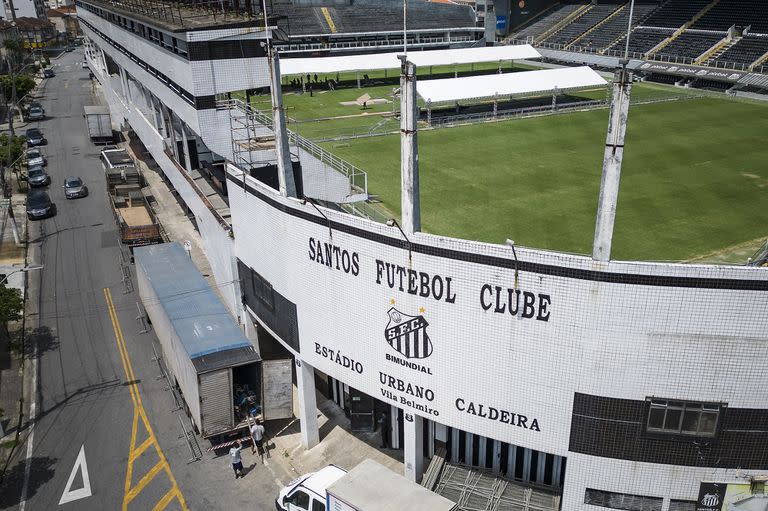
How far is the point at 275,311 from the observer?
19469 mm

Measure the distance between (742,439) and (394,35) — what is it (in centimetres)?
8345

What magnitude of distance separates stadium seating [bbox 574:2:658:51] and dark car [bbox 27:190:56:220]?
65244mm

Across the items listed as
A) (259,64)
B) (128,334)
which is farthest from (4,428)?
(259,64)

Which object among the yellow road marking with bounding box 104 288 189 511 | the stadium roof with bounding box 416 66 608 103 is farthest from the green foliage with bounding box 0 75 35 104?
the yellow road marking with bounding box 104 288 189 511

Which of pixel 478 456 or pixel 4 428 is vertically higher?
pixel 478 456

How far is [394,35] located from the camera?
288 feet

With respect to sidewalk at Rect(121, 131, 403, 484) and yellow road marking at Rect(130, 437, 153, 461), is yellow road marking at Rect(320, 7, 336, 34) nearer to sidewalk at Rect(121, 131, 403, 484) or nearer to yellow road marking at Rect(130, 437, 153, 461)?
sidewalk at Rect(121, 131, 403, 484)

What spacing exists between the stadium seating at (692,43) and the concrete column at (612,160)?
62.0 m

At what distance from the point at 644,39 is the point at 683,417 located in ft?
235

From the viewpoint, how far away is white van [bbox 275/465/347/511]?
15.8m

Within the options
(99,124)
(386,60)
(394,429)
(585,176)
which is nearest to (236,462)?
(394,429)

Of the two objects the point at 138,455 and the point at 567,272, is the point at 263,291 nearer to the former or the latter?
the point at 138,455

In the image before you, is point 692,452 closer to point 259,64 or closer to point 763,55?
point 259,64

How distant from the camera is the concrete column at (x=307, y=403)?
18828mm
